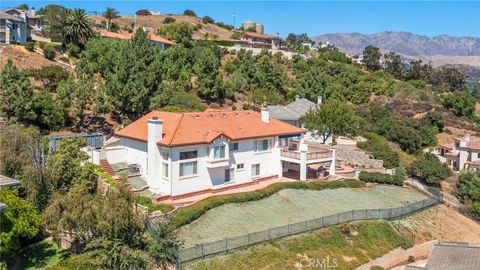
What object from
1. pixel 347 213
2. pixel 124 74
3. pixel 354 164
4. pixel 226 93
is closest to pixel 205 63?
pixel 226 93

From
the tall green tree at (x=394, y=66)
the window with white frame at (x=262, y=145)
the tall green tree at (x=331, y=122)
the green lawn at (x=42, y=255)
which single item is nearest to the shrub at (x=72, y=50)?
the tall green tree at (x=331, y=122)

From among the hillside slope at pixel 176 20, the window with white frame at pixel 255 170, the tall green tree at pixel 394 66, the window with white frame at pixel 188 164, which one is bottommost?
the window with white frame at pixel 255 170

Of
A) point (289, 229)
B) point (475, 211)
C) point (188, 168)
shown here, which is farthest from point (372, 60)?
point (289, 229)

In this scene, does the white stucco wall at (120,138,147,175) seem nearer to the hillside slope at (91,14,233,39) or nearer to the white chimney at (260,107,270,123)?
the white chimney at (260,107,270,123)

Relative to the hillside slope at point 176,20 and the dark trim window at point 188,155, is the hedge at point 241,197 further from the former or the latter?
the hillside slope at point 176,20

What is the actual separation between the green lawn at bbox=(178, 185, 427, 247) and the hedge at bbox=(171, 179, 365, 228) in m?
0.31

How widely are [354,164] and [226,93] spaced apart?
26222 millimetres

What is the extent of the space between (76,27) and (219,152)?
46.2 meters

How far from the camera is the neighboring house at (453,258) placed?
83.4ft

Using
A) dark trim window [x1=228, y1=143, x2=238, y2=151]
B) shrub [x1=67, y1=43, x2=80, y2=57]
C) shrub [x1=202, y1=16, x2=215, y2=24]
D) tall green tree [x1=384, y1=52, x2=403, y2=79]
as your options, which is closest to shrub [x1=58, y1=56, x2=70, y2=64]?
shrub [x1=67, y1=43, x2=80, y2=57]

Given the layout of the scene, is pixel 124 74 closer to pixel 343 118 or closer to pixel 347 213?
pixel 343 118

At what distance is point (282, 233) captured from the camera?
2911cm

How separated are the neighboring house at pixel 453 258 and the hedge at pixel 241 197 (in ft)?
38.4

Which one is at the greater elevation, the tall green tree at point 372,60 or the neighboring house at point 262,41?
the neighboring house at point 262,41
